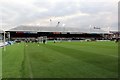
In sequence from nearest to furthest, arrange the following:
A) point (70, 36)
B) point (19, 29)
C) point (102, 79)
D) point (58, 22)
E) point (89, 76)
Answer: point (102, 79), point (89, 76), point (19, 29), point (70, 36), point (58, 22)

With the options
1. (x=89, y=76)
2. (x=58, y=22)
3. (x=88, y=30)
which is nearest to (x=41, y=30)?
(x=88, y=30)

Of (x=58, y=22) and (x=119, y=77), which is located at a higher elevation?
(x=58, y=22)

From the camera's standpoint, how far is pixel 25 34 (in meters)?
122

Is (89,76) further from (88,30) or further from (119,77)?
(88,30)

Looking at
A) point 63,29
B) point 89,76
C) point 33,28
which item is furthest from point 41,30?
point 89,76

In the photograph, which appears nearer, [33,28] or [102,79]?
[102,79]

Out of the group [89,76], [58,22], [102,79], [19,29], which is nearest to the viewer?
[102,79]

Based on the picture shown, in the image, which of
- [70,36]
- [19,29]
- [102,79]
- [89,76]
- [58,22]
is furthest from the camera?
[58,22]

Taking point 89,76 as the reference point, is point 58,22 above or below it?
above

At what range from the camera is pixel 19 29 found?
12069 cm

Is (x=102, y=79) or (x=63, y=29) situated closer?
(x=102, y=79)

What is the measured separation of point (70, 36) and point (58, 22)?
33222 millimetres

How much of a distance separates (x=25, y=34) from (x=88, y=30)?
3426 centimetres

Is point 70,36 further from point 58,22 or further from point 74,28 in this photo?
point 58,22
